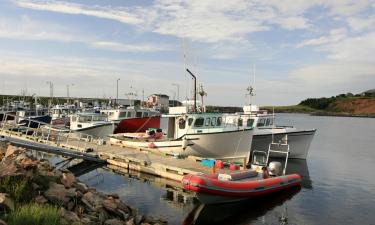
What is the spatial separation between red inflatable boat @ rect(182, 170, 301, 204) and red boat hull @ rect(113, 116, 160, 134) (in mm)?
22238

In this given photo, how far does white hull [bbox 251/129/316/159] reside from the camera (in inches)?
1241

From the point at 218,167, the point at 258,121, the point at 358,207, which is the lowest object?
the point at 358,207

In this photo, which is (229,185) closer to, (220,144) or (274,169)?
(274,169)

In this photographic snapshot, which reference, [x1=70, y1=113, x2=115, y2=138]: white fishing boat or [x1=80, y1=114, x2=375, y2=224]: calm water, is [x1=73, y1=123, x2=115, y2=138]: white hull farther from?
[x1=80, y1=114, x2=375, y2=224]: calm water

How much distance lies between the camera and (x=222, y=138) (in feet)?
83.9

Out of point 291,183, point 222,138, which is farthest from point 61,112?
point 291,183

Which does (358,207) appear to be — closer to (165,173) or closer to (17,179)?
(165,173)

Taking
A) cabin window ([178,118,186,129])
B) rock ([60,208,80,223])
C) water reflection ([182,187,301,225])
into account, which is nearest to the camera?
rock ([60,208,80,223])

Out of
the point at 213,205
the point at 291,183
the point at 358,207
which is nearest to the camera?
the point at 213,205

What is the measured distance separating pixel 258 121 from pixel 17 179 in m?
24.9

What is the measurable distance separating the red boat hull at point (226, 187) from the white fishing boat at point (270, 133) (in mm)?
12481

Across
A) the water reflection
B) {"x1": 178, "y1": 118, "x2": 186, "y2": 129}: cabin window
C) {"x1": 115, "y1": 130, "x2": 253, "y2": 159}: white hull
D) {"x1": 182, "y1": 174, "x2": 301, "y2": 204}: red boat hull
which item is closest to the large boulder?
the water reflection

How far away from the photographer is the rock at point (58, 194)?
1046 cm

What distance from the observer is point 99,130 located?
133 feet
